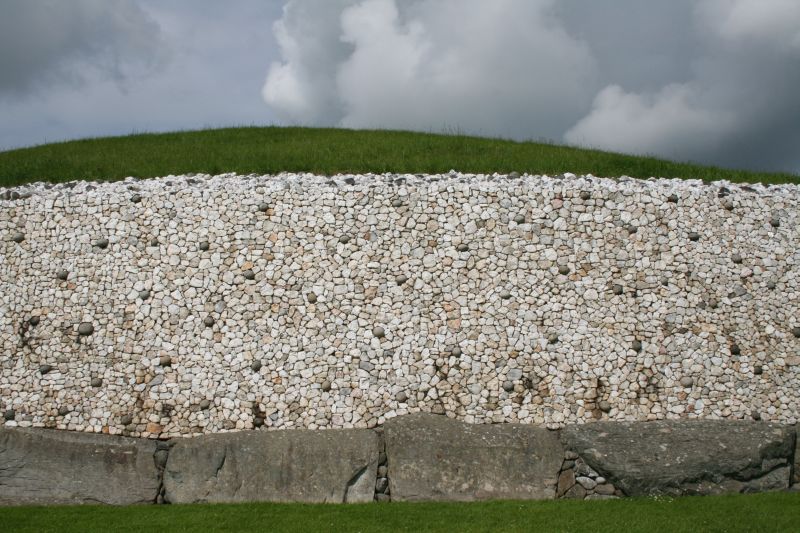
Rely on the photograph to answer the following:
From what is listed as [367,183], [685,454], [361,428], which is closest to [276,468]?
[361,428]

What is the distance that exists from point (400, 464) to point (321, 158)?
9112mm

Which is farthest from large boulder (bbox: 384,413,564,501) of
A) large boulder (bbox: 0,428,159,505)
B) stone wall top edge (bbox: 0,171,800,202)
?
stone wall top edge (bbox: 0,171,800,202)

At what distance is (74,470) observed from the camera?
1327 centimetres

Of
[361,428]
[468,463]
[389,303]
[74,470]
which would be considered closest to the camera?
[468,463]

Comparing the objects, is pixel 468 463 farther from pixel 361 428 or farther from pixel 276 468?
pixel 276 468

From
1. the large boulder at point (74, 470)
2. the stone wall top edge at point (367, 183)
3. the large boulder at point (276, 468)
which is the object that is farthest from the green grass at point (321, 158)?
the large boulder at point (276, 468)

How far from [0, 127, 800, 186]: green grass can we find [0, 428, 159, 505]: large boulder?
23.2 ft

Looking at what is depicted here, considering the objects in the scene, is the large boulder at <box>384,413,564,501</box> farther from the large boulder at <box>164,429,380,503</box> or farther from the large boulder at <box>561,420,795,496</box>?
the large boulder at <box>561,420,795,496</box>

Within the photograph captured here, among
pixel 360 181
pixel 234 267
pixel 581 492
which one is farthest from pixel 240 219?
pixel 581 492

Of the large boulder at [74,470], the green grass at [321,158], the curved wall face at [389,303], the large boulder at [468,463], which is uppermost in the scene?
the green grass at [321,158]

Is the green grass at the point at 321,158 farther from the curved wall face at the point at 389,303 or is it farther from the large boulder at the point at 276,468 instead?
the large boulder at the point at 276,468

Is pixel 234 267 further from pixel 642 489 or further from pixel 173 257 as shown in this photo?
pixel 642 489

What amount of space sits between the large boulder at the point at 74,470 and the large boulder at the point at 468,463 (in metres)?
4.73

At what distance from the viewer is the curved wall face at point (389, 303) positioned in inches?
553
